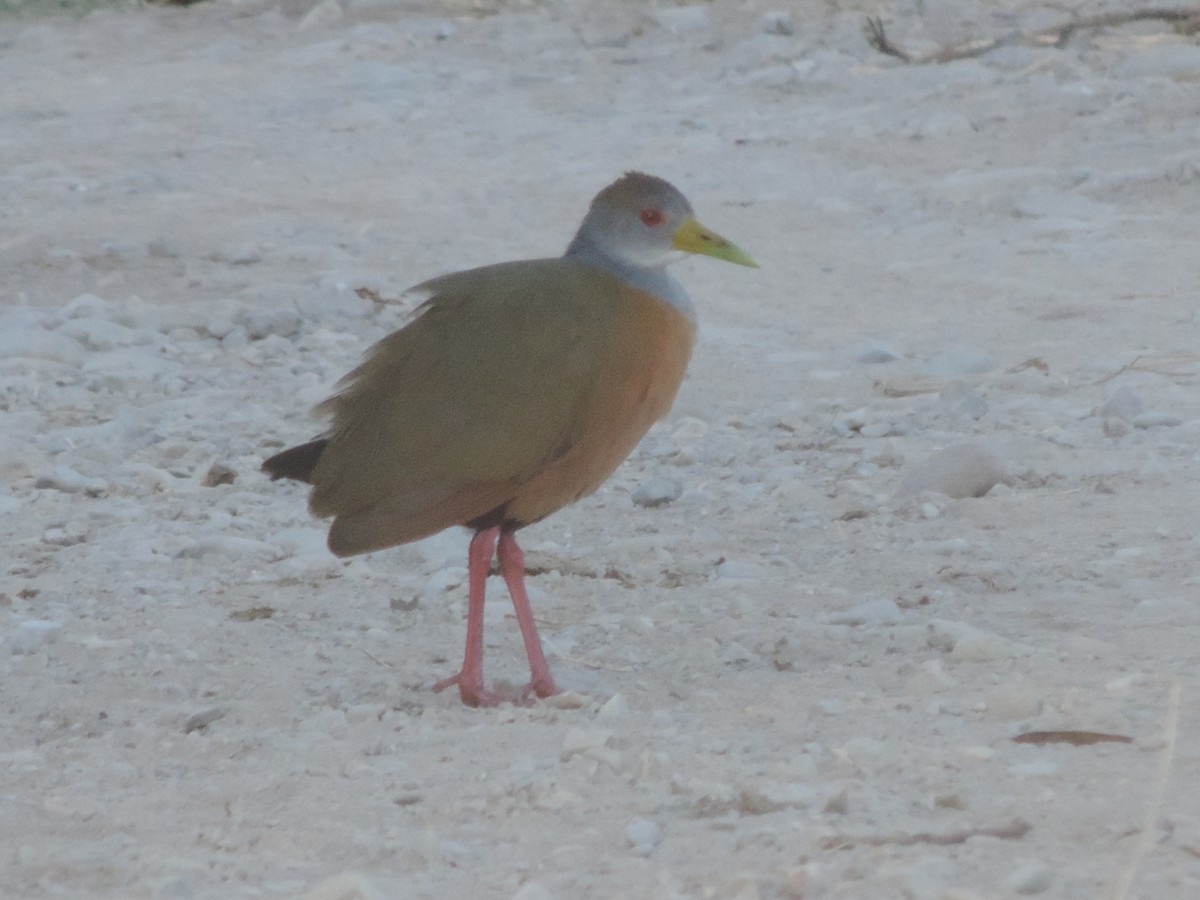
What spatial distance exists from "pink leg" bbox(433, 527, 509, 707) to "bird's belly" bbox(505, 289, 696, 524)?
0.11 meters

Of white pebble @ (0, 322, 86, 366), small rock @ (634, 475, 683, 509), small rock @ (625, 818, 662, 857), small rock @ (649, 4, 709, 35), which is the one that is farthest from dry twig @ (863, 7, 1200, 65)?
small rock @ (625, 818, 662, 857)

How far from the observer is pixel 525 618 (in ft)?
14.9

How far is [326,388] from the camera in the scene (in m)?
6.88

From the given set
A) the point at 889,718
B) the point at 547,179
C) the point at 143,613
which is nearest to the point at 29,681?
the point at 143,613

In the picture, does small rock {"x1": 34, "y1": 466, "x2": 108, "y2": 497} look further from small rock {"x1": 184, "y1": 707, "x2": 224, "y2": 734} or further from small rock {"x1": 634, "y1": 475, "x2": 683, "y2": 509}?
small rock {"x1": 184, "y1": 707, "x2": 224, "y2": 734}

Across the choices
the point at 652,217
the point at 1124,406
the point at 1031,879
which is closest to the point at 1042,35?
the point at 1124,406

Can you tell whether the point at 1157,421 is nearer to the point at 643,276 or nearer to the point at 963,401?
the point at 963,401

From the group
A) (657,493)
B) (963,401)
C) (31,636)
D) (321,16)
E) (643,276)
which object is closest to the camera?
(31,636)

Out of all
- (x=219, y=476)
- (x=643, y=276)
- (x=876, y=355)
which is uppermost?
(x=643, y=276)

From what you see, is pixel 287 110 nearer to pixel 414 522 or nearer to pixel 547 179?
pixel 547 179

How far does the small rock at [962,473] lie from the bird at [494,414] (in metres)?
1.12

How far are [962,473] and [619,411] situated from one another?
1437mm

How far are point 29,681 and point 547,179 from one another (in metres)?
5.96

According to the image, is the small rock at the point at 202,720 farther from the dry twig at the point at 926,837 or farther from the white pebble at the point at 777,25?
the white pebble at the point at 777,25
